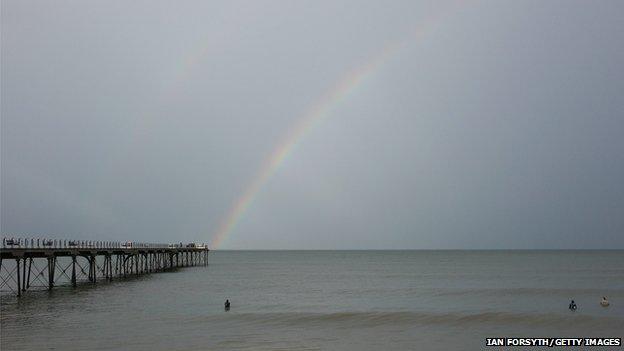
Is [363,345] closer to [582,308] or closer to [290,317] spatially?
[290,317]

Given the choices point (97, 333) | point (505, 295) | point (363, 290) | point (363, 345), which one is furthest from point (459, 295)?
point (97, 333)

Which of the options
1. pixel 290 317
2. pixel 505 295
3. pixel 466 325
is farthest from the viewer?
pixel 505 295

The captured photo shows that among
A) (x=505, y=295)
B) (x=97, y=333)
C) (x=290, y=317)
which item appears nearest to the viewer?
(x=97, y=333)

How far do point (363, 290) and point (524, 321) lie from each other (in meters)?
31.1

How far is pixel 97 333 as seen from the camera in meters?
36.7

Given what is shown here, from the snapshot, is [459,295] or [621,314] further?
[459,295]

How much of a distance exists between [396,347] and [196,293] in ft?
120

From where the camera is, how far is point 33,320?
1649 inches

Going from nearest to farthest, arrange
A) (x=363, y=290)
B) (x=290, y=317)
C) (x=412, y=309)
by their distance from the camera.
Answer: (x=290, y=317)
(x=412, y=309)
(x=363, y=290)

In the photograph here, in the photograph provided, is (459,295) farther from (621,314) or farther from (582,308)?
(621,314)

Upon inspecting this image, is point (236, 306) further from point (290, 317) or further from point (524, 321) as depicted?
point (524, 321)

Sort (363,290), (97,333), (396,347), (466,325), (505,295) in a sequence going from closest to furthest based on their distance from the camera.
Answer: (396,347) → (97,333) → (466,325) → (505,295) → (363,290)

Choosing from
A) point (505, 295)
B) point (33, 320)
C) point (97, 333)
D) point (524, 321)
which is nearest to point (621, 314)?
point (524, 321)

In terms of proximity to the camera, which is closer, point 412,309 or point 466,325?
point 466,325
